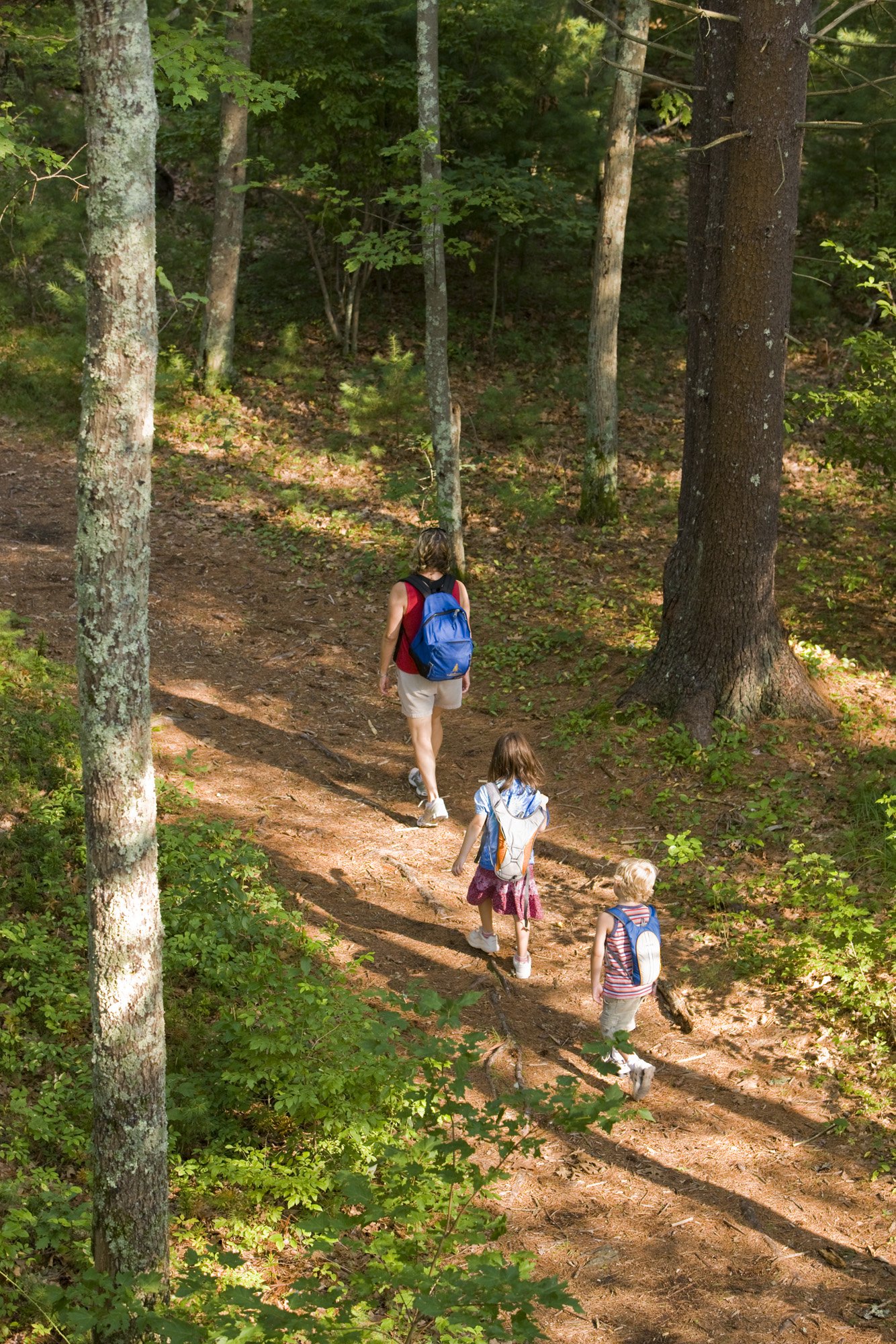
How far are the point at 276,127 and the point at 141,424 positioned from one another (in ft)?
48.7

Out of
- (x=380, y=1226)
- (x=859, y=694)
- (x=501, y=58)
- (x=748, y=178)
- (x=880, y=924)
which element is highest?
(x=501, y=58)

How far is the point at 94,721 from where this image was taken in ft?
11.6

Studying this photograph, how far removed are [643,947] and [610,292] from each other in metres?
10.0

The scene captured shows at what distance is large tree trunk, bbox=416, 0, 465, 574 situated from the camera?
10.8 metres

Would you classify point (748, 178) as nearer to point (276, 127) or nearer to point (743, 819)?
point (743, 819)

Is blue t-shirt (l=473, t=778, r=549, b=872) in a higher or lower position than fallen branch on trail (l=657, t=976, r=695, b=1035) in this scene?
higher

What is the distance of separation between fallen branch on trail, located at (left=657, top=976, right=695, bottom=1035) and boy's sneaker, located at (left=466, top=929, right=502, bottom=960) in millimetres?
988

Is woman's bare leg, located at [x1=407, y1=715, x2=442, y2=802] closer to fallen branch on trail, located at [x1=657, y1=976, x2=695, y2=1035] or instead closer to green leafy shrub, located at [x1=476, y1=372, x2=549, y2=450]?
fallen branch on trail, located at [x1=657, y1=976, x2=695, y2=1035]

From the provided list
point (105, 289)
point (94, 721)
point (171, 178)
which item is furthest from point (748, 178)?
point (171, 178)

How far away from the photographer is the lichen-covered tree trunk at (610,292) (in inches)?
491

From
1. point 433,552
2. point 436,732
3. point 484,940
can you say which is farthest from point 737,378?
point 484,940

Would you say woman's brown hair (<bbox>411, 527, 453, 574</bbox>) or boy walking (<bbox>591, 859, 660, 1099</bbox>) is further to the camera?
woman's brown hair (<bbox>411, 527, 453, 574</bbox>)

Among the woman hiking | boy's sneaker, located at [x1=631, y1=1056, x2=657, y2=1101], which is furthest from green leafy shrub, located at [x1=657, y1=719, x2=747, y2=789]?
boy's sneaker, located at [x1=631, y1=1056, x2=657, y2=1101]

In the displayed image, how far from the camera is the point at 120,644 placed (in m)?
3.53
